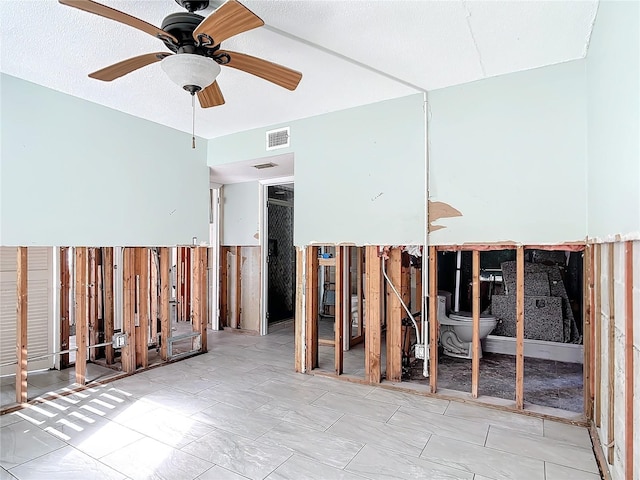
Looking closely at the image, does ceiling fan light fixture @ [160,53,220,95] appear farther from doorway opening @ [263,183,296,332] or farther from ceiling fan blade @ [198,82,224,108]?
doorway opening @ [263,183,296,332]

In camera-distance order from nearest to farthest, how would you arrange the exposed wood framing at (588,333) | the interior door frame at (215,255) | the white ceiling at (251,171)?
the exposed wood framing at (588,333) → the white ceiling at (251,171) → the interior door frame at (215,255)

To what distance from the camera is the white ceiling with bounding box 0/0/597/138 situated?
2186 mm

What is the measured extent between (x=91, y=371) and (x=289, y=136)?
3259 millimetres

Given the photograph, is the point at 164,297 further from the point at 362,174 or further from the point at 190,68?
the point at 190,68

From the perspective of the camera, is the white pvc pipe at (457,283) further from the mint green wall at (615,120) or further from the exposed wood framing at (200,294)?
the exposed wood framing at (200,294)

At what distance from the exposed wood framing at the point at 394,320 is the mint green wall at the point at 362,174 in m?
0.22

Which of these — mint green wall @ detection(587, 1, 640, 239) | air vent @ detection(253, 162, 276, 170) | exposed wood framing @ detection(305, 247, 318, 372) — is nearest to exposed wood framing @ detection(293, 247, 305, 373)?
exposed wood framing @ detection(305, 247, 318, 372)

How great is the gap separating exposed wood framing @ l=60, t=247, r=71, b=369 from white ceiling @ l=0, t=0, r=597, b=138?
69.6 inches

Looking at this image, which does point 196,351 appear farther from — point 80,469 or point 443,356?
point 443,356

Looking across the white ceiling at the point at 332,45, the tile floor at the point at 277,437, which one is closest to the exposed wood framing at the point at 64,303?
the tile floor at the point at 277,437

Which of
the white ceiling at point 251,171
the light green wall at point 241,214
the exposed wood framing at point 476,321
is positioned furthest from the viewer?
Answer: the light green wall at point 241,214

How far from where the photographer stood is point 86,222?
12.0 feet

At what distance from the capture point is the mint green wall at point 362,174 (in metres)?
3.40

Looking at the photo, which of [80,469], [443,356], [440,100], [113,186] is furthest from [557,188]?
[113,186]
